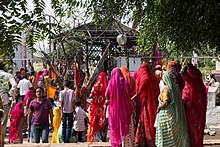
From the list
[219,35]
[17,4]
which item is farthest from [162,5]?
[17,4]

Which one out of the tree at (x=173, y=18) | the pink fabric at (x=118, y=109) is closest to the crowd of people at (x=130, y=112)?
the pink fabric at (x=118, y=109)

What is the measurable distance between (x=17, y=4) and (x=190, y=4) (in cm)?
333

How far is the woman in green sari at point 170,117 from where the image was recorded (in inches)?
255

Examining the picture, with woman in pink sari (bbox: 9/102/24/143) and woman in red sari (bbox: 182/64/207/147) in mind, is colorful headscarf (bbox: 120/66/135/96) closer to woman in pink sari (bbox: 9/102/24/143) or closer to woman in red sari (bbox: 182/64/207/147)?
woman in red sari (bbox: 182/64/207/147)

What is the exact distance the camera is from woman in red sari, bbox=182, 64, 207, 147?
267 inches

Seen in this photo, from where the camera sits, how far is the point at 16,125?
9.24m

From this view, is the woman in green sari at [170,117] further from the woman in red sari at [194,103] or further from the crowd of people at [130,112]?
the woman in red sari at [194,103]

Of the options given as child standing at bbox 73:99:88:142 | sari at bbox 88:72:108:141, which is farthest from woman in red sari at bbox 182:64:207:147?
child standing at bbox 73:99:88:142

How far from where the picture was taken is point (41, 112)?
769cm

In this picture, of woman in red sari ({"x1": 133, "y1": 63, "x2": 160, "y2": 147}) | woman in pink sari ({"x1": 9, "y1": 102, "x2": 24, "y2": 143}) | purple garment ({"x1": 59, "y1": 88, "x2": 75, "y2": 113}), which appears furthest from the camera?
woman in pink sari ({"x1": 9, "y1": 102, "x2": 24, "y2": 143})

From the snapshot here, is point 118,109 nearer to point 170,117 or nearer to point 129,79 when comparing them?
point 129,79

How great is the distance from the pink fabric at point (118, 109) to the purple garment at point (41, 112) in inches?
47.6

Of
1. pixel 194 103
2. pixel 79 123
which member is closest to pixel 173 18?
pixel 194 103

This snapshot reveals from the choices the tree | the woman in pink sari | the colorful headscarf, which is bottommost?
the woman in pink sari
